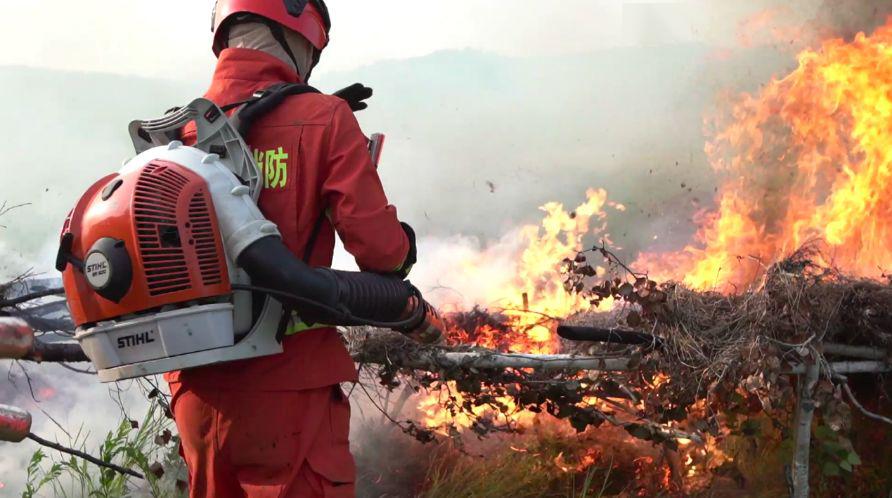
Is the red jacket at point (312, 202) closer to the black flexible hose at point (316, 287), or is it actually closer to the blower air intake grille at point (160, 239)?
the black flexible hose at point (316, 287)

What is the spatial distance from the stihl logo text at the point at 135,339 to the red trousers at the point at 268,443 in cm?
30

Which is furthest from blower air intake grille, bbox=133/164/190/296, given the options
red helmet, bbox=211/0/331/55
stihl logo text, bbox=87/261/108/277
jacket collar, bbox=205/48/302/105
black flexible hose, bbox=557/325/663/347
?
black flexible hose, bbox=557/325/663/347

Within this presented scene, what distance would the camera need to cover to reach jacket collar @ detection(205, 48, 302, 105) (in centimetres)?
254

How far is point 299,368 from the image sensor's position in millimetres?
2352

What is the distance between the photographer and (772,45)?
777 cm

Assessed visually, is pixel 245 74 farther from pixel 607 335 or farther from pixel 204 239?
pixel 607 335

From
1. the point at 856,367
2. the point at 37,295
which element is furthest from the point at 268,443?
the point at 856,367

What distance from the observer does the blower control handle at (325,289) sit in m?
2.16

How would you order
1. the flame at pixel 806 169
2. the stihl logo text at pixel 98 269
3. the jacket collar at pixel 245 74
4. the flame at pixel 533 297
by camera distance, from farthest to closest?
the flame at pixel 806 169
the flame at pixel 533 297
the jacket collar at pixel 245 74
the stihl logo text at pixel 98 269

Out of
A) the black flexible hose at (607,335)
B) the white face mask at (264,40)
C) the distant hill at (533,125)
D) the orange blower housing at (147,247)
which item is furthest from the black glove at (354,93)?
the distant hill at (533,125)

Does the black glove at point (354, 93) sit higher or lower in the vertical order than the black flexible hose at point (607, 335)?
higher

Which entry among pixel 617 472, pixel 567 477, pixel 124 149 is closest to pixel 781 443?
pixel 617 472

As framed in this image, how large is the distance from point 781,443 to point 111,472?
3509mm

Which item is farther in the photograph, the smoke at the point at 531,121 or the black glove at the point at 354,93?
the smoke at the point at 531,121
